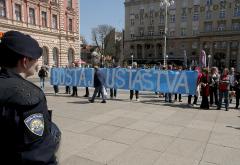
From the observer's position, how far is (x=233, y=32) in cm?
6022

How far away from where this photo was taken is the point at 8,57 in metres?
1.70

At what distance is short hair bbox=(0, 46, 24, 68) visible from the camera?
1692 millimetres

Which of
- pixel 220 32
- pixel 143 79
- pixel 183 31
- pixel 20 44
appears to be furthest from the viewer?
pixel 183 31

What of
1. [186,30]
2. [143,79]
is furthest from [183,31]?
[143,79]

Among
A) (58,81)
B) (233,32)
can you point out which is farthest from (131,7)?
(58,81)

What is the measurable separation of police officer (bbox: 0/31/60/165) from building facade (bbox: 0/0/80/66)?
3493 centimetres

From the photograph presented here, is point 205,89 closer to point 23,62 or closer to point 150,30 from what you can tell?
point 23,62

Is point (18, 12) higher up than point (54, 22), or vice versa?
point (18, 12)

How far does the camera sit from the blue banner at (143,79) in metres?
11.8

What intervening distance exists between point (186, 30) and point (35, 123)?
235ft

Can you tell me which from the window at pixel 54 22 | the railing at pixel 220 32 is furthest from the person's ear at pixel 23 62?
the railing at pixel 220 32

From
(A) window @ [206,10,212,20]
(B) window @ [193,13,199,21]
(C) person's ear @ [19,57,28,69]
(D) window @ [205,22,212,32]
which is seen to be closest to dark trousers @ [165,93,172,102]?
(C) person's ear @ [19,57,28,69]

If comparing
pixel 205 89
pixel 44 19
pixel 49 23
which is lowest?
pixel 205 89

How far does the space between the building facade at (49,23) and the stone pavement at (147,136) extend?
2898 centimetres
